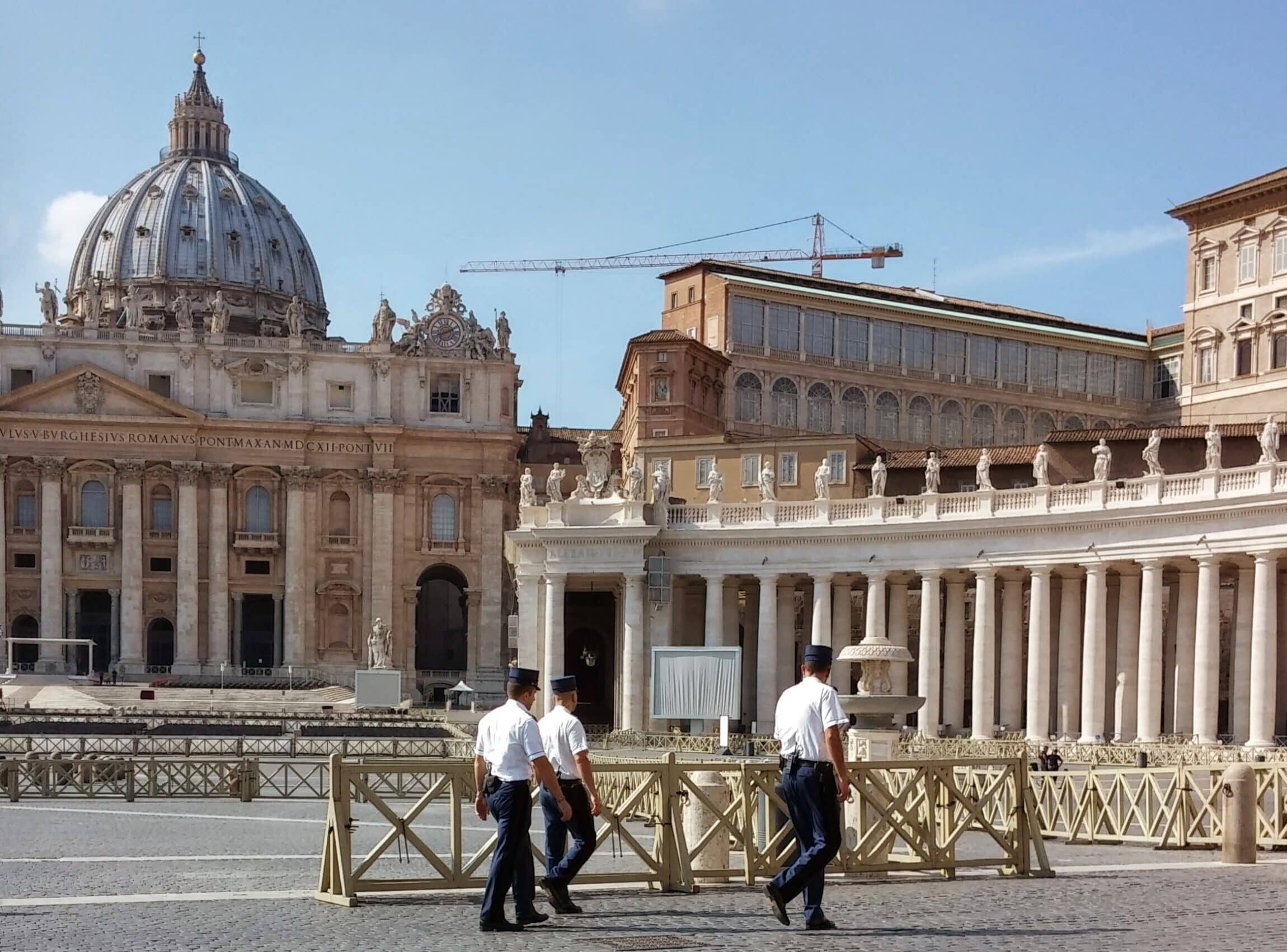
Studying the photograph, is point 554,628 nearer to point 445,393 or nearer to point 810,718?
point 810,718

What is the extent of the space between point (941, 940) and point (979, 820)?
5535 mm

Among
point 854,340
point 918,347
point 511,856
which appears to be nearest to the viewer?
point 511,856

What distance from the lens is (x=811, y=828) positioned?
63.1 ft

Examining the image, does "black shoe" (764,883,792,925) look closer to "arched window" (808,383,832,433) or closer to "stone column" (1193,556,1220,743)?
"stone column" (1193,556,1220,743)

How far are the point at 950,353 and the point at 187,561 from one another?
165 ft

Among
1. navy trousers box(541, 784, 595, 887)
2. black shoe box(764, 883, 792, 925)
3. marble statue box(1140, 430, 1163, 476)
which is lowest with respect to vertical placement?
black shoe box(764, 883, 792, 925)

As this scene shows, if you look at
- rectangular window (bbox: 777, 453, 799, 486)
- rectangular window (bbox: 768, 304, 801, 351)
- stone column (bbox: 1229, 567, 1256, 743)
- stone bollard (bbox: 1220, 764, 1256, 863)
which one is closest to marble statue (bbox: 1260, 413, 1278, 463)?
stone column (bbox: 1229, 567, 1256, 743)

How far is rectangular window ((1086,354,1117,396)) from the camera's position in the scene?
120062mm

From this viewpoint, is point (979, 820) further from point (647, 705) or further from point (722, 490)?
point (722, 490)

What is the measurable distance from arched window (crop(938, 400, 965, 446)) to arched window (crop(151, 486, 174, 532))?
49.9 metres

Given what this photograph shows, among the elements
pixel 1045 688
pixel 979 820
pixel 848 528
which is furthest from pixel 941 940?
pixel 848 528

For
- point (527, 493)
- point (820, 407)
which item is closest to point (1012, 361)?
point (820, 407)

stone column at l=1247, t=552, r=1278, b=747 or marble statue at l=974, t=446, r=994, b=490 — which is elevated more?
marble statue at l=974, t=446, r=994, b=490

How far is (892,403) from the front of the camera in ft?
378
